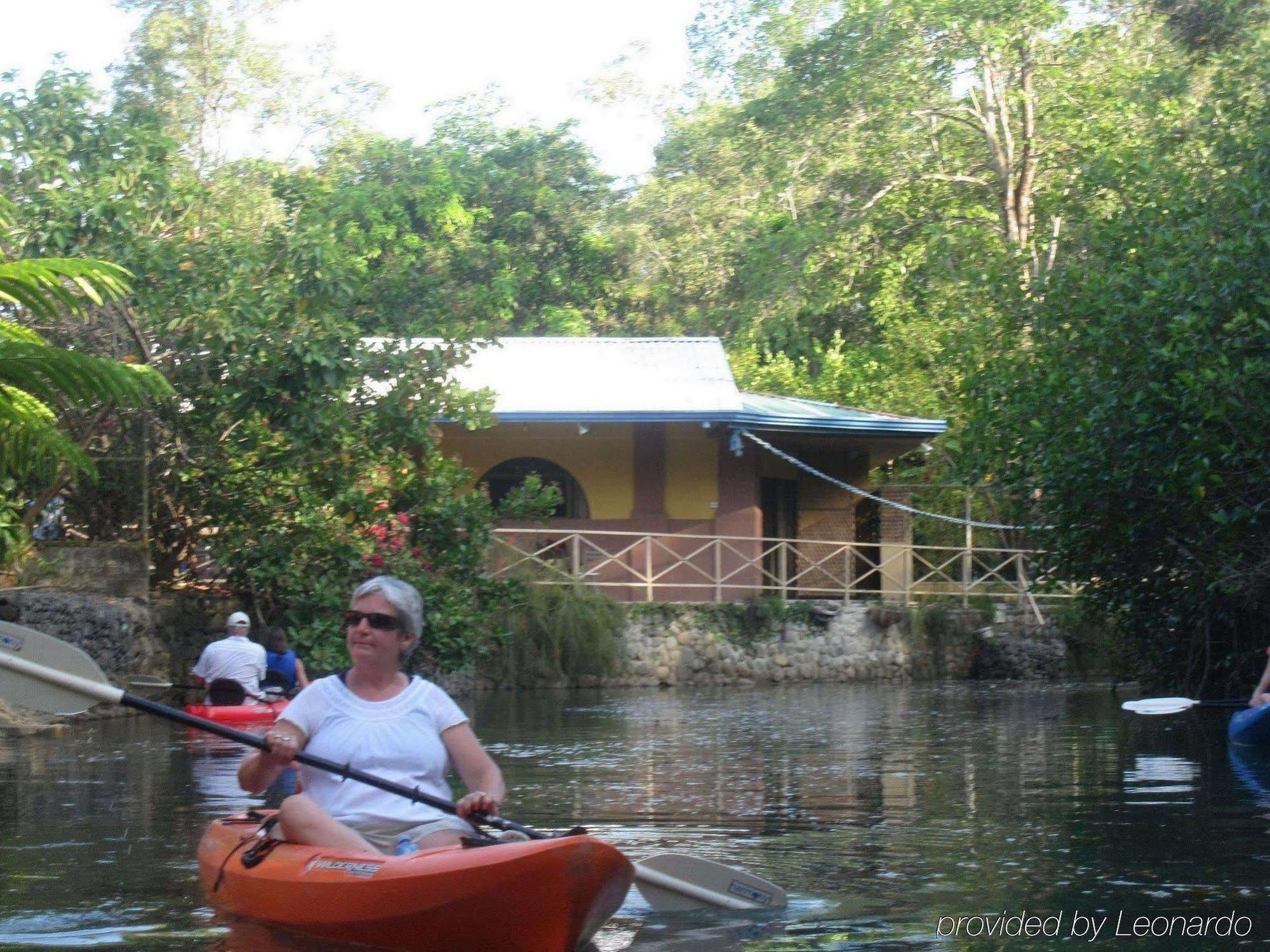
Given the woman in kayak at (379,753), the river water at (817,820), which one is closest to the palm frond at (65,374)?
the river water at (817,820)

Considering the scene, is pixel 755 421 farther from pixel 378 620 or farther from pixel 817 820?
pixel 378 620

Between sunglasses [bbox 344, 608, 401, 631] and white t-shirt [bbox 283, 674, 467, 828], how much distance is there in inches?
11.9

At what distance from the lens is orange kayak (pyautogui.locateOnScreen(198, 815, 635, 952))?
5324mm

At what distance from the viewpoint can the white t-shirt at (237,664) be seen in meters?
14.1

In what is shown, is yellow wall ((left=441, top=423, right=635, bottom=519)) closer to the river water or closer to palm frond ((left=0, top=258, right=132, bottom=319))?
the river water

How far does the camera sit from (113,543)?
17797mm

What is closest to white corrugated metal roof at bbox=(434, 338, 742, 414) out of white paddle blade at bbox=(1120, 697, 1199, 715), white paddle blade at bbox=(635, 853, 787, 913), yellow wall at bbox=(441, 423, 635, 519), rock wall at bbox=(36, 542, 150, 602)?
yellow wall at bbox=(441, 423, 635, 519)

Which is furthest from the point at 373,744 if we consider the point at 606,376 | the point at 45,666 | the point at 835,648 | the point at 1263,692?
the point at 606,376

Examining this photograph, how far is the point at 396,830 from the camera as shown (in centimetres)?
607

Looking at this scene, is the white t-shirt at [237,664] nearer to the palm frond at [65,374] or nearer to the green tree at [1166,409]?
the palm frond at [65,374]

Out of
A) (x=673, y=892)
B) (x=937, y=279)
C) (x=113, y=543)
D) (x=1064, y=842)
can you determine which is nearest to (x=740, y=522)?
(x=937, y=279)

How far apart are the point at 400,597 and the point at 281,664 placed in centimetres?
972

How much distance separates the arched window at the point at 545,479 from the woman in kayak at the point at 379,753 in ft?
59.8

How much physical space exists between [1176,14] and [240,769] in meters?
16.3
